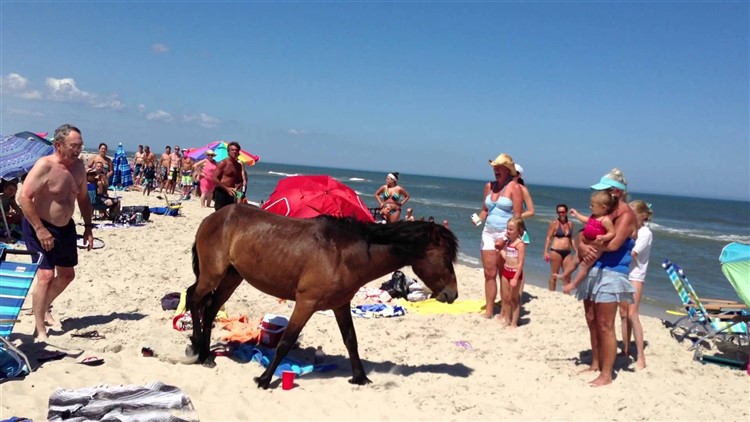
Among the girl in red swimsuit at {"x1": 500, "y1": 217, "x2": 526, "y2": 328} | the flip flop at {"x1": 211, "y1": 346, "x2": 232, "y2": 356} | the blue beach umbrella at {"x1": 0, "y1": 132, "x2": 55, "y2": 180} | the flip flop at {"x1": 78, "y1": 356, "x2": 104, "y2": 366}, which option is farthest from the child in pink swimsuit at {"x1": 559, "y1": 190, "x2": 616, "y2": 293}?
the blue beach umbrella at {"x1": 0, "y1": 132, "x2": 55, "y2": 180}

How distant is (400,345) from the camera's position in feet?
20.7

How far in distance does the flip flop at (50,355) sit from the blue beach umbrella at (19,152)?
5856 millimetres

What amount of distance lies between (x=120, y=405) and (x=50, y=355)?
1506 millimetres

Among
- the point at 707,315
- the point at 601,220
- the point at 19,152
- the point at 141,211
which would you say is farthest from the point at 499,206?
the point at 141,211

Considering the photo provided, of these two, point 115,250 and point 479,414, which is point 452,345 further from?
point 115,250

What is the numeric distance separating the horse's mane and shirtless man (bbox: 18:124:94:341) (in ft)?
9.04

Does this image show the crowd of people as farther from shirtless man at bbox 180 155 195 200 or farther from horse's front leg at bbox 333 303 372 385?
shirtless man at bbox 180 155 195 200

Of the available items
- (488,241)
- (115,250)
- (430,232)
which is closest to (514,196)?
(488,241)

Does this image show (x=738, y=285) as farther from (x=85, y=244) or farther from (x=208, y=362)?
(x=85, y=244)

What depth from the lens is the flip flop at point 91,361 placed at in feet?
14.8

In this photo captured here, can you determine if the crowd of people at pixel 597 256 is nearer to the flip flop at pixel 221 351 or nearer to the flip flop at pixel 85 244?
the flip flop at pixel 221 351

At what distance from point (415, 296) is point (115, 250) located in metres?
5.75

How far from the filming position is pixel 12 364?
164 inches

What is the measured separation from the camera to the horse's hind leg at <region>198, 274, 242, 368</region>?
501cm
